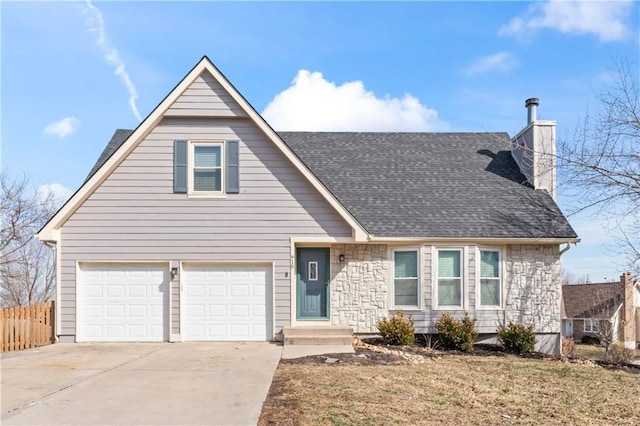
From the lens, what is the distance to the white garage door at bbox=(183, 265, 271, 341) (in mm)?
13125

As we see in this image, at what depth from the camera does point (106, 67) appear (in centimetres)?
1367

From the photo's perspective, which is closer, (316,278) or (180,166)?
(180,166)

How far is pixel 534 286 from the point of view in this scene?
14.1 metres

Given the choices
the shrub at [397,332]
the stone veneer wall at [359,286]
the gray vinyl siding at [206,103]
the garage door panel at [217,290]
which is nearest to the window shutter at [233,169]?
the gray vinyl siding at [206,103]

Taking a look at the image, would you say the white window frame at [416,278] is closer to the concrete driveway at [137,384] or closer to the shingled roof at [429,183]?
the shingled roof at [429,183]

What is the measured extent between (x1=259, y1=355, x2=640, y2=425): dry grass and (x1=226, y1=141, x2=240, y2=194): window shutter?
5.18 metres

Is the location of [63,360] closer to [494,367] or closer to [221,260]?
[221,260]

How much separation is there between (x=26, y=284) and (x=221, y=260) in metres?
23.5

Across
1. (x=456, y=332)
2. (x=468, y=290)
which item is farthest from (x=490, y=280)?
(x=456, y=332)

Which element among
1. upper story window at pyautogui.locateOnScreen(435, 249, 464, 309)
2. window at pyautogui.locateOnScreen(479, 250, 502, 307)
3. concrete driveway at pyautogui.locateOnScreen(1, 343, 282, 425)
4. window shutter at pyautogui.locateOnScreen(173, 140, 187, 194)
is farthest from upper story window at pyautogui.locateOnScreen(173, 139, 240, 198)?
window at pyautogui.locateOnScreen(479, 250, 502, 307)

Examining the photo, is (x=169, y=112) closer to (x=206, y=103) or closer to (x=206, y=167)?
(x=206, y=103)

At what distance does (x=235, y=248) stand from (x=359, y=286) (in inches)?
135

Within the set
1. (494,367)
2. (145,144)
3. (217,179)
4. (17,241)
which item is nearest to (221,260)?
(217,179)

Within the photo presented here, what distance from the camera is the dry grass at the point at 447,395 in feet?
21.6
